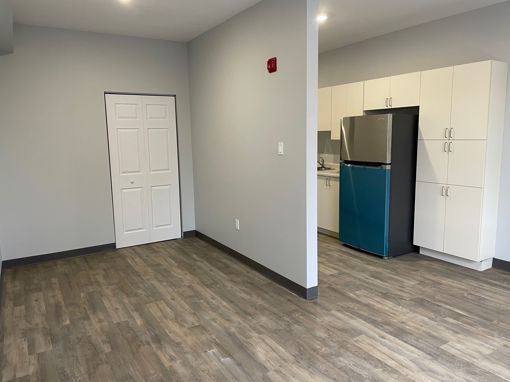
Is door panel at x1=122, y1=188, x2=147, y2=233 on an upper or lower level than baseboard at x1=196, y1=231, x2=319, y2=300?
upper

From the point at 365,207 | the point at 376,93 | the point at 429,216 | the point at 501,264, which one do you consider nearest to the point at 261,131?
the point at 365,207

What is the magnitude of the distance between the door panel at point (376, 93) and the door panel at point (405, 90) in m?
0.08

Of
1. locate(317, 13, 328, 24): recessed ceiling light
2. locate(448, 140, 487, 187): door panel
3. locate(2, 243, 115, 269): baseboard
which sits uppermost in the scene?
locate(317, 13, 328, 24): recessed ceiling light

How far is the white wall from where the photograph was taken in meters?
3.08

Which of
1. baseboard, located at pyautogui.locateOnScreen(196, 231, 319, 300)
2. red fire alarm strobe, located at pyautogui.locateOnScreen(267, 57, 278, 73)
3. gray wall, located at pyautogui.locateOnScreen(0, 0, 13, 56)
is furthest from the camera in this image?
red fire alarm strobe, located at pyautogui.locateOnScreen(267, 57, 278, 73)

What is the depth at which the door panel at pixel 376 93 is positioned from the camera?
439 cm

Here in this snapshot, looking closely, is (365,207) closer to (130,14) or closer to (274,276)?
(274,276)

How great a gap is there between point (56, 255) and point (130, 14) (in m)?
2.87

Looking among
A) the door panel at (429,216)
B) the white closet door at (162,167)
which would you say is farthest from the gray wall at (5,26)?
the door panel at (429,216)

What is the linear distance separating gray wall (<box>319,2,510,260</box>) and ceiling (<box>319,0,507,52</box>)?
0.10 meters

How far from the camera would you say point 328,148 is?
5828 millimetres

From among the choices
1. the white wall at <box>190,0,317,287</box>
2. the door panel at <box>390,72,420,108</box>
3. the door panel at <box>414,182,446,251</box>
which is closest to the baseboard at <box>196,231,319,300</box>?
the white wall at <box>190,0,317,287</box>

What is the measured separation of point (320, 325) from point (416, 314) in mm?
802

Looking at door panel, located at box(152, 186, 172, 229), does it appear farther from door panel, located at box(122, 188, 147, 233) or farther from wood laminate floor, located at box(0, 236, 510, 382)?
wood laminate floor, located at box(0, 236, 510, 382)
